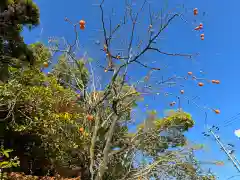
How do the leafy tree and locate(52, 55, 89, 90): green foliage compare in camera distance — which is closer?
the leafy tree

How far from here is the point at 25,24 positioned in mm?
5508

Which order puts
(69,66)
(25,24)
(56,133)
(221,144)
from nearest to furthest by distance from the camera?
(25,24) → (56,133) → (69,66) → (221,144)

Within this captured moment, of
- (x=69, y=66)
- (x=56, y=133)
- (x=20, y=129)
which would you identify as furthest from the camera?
(x=69, y=66)

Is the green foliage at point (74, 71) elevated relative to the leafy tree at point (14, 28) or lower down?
elevated

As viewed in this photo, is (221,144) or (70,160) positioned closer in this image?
(70,160)

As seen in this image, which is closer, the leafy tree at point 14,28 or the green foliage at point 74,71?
the leafy tree at point 14,28

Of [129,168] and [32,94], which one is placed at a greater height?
[32,94]

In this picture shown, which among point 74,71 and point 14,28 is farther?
point 74,71

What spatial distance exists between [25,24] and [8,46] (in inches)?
21.5

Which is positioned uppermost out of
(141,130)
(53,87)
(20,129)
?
(53,87)

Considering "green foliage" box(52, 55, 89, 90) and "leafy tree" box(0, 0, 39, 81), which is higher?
"green foliage" box(52, 55, 89, 90)

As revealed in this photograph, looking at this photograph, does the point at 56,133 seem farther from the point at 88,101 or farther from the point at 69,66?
the point at 69,66

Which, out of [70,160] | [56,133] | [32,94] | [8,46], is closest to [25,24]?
[8,46]

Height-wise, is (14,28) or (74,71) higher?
(74,71)
